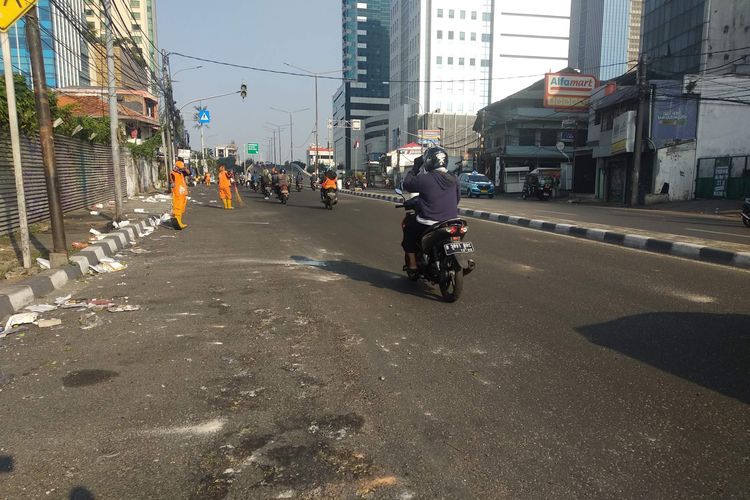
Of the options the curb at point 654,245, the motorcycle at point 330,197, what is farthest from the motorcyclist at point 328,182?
the curb at point 654,245

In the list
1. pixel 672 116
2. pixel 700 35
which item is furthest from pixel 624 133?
pixel 700 35

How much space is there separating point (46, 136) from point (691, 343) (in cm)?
763

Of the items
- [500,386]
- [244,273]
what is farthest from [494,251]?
[500,386]

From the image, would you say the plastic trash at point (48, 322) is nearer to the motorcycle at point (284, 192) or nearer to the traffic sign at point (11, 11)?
the traffic sign at point (11, 11)

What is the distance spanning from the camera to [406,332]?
4.54 metres

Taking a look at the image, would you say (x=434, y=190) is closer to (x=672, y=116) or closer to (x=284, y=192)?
(x=284, y=192)

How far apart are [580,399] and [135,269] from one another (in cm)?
653

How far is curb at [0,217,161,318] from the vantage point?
542cm

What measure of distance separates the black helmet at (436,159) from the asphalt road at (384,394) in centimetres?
144

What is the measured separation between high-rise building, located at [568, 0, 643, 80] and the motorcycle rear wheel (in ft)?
386

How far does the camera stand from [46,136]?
23.0ft

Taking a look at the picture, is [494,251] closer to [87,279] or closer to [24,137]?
[87,279]

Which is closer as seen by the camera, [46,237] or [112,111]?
[46,237]

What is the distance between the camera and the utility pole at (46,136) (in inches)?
274
